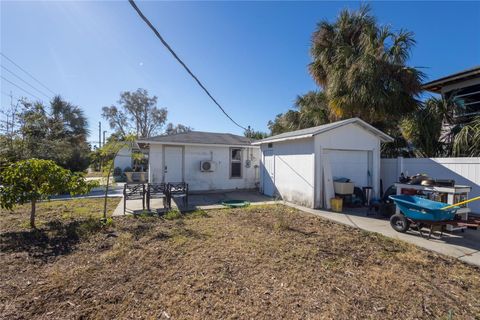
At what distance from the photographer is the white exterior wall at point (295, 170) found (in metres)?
7.90

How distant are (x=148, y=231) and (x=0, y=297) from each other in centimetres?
265

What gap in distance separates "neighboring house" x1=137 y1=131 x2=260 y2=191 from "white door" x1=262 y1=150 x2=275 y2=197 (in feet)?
5.78

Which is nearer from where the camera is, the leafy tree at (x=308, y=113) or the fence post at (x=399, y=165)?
the fence post at (x=399, y=165)

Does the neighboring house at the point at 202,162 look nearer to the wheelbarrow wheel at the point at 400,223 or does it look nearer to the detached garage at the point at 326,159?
the detached garage at the point at 326,159

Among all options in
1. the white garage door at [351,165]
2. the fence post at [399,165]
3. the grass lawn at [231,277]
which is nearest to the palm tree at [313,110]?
the white garage door at [351,165]

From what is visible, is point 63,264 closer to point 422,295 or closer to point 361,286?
point 361,286

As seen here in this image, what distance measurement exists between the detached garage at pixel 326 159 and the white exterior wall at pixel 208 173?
3.30 metres

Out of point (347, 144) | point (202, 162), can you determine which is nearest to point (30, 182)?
point (202, 162)

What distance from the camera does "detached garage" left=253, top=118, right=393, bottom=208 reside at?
7.77m

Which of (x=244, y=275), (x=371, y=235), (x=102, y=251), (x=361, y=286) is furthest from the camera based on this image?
(x=371, y=235)

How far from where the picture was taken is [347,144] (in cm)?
822

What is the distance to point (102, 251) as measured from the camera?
415 cm

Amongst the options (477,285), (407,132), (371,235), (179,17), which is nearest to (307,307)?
(477,285)

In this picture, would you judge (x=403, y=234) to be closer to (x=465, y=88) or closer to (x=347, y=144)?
(x=347, y=144)
